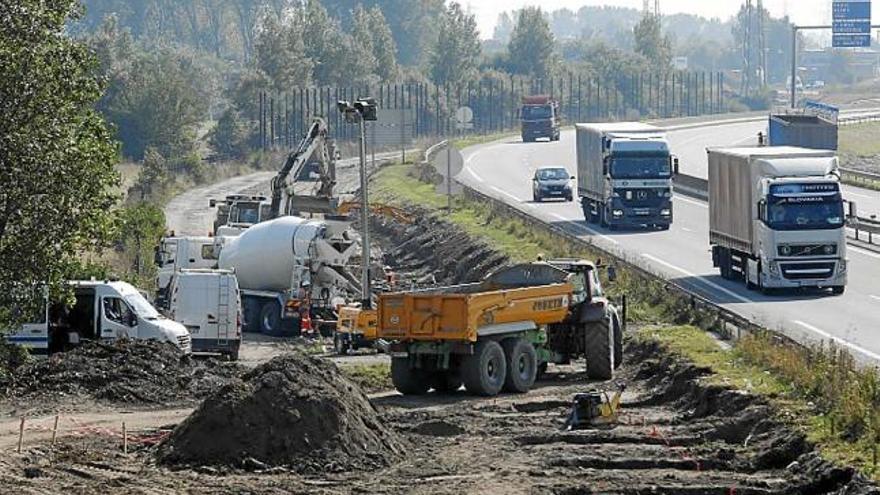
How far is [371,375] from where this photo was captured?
116 ft

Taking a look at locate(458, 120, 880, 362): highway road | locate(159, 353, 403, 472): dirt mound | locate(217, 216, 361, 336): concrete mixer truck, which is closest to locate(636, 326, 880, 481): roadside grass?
locate(458, 120, 880, 362): highway road

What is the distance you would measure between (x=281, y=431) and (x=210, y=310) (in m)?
18.5

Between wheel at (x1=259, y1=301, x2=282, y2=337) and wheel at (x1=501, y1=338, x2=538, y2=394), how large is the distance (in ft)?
54.8

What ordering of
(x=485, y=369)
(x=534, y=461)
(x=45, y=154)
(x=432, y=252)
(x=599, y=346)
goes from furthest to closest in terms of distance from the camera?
1. (x=432, y=252)
2. (x=599, y=346)
3. (x=485, y=369)
4. (x=45, y=154)
5. (x=534, y=461)

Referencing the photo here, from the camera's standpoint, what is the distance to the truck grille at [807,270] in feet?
141

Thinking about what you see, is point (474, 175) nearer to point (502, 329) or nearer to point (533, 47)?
point (502, 329)

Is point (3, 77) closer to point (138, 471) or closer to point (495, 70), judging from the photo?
point (138, 471)

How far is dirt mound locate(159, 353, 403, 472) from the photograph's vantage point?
2409cm

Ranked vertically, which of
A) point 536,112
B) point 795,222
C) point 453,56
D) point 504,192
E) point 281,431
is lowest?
point 281,431

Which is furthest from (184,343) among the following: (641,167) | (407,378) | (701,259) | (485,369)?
(641,167)

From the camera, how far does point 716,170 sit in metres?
48.9

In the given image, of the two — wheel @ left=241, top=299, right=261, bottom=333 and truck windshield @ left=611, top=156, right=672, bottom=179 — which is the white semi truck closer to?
wheel @ left=241, top=299, right=261, bottom=333

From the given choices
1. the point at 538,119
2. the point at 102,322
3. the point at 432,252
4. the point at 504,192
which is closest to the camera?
the point at 102,322

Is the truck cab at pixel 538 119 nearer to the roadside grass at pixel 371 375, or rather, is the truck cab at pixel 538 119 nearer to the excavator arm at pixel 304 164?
the excavator arm at pixel 304 164
